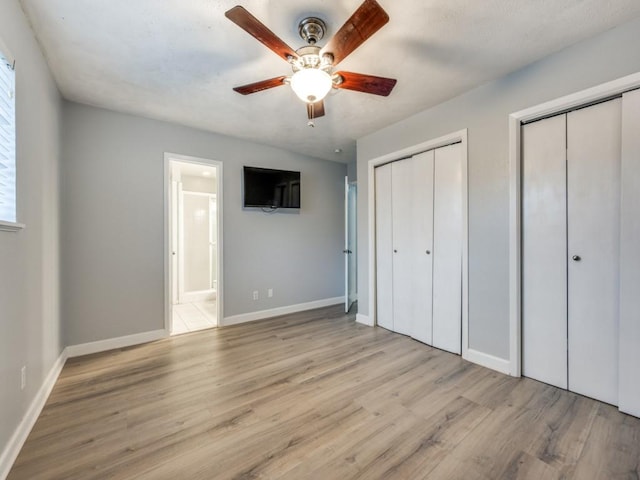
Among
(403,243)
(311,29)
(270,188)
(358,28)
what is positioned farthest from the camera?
(270,188)

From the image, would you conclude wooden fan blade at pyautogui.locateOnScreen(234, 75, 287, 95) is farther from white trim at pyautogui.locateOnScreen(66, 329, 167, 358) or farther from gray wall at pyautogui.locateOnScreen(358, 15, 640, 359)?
white trim at pyautogui.locateOnScreen(66, 329, 167, 358)

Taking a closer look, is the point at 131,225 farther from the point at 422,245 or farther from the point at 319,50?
the point at 422,245

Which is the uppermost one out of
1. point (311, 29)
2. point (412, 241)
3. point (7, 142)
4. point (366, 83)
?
point (311, 29)

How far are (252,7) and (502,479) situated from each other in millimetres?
2780

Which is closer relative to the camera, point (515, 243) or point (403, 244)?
point (515, 243)

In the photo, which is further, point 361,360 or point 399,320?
point 399,320

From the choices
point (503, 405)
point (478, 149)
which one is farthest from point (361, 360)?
point (478, 149)

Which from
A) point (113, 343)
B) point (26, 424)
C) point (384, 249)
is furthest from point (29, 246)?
point (384, 249)

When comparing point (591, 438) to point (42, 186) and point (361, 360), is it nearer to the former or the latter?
point (361, 360)

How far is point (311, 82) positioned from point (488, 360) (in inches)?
102

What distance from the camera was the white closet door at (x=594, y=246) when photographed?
72.8 inches

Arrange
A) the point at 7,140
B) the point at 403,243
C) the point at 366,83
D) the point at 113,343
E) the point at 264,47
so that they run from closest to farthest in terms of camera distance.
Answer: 1. the point at 7,140
2. the point at 366,83
3. the point at 264,47
4. the point at 113,343
5. the point at 403,243

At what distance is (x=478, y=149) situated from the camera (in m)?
2.46

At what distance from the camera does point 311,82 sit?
1545mm
